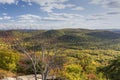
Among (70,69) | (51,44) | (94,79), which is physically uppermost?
(51,44)

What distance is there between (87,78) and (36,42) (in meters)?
22.7

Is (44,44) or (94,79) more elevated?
(44,44)

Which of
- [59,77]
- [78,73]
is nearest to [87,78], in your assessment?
[78,73]

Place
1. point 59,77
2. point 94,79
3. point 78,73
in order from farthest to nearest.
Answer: point 94,79
point 78,73
point 59,77

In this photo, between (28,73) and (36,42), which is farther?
(28,73)

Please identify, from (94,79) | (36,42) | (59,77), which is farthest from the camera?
(94,79)

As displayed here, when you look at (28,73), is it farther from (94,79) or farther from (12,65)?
(94,79)

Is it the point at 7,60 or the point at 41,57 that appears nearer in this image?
the point at 41,57

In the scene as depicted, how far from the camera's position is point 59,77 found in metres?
44.5

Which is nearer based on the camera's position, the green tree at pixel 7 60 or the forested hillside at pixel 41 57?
the forested hillside at pixel 41 57

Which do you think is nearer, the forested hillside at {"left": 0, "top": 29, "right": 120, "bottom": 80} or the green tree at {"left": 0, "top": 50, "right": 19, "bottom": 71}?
the forested hillside at {"left": 0, "top": 29, "right": 120, "bottom": 80}

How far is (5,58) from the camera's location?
5609cm

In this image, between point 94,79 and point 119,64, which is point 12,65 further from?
point 119,64

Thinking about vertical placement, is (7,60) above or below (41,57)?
below
